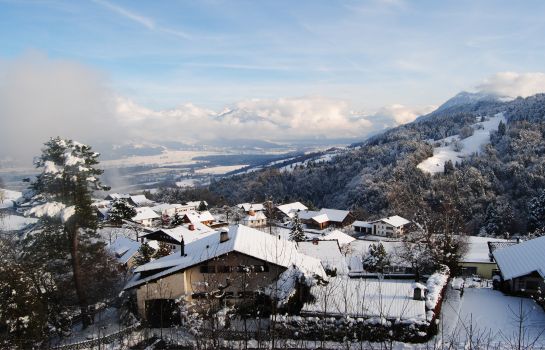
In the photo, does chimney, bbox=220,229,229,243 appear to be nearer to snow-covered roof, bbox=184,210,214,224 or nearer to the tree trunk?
the tree trunk

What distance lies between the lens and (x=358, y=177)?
95000 millimetres

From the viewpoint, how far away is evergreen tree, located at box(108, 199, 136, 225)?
44062 millimetres

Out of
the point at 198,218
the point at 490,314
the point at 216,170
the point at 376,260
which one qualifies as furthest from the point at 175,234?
the point at 216,170

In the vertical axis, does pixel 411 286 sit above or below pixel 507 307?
above

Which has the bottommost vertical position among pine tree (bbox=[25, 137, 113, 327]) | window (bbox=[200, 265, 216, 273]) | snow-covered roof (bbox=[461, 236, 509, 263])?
snow-covered roof (bbox=[461, 236, 509, 263])

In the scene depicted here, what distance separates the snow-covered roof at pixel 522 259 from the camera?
16.0 metres

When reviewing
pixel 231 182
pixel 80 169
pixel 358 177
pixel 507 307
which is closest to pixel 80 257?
pixel 80 169

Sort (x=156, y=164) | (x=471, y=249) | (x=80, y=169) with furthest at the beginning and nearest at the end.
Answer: (x=156, y=164), (x=471, y=249), (x=80, y=169)

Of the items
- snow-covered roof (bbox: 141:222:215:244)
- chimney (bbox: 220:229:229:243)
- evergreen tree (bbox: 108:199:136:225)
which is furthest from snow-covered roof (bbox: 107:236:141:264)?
evergreen tree (bbox: 108:199:136:225)

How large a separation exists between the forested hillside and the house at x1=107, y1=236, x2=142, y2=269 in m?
29.7

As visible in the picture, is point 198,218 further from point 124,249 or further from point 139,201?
point 139,201

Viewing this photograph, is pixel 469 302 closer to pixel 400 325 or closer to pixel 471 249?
pixel 400 325

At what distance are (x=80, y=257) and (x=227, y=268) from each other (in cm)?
623

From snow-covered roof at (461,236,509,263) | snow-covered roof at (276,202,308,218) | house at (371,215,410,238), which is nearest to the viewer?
snow-covered roof at (461,236,509,263)
